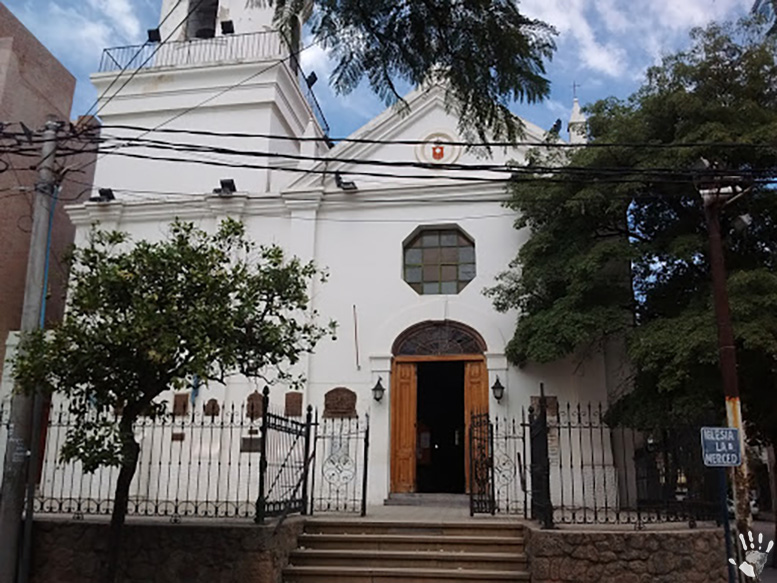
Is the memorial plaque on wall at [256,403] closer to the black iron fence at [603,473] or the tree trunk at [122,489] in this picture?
the black iron fence at [603,473]

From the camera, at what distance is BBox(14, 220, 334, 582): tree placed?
7.62m

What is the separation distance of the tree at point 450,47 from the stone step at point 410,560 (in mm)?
5851

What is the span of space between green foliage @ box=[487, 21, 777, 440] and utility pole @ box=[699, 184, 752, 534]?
952 mm

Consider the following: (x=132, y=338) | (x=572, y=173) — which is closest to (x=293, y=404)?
(x=572, y=173)

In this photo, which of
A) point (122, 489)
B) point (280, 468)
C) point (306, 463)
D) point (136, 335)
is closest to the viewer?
point (136, 335)

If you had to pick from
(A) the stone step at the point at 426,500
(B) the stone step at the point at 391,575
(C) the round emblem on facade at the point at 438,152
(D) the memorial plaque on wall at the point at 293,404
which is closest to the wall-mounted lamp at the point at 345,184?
(C) the round emblem on facade at the point at 438,152

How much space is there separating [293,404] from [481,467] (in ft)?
13.4

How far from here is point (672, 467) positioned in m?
9.48

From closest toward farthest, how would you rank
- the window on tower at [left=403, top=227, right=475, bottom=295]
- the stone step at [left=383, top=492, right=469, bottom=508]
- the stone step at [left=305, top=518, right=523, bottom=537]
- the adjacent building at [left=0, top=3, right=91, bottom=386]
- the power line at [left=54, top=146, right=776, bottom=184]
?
1. the power line at [left=54, top=146, right=776, bottom=184]
2. the stone step at [left=305, top=518, right=523, bottom=537]
3. the stone step at [left=383, top=492, right=469, bottom=508]
4. the window on tower at [left=403, top=227, right=475, bottom=295]
5. the adjacent building at [left=0, top=3, right=91, bottom=386]

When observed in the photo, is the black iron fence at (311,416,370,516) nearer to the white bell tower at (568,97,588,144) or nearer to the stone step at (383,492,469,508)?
the stone step at (383,492,469,508)

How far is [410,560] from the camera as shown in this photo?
910cm

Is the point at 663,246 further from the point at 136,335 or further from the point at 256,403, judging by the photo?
the point at 136,335

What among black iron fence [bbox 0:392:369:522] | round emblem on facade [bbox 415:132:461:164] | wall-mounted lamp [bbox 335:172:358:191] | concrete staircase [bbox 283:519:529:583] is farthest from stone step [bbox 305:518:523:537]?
round emblem on facade [bbox 415:132:461:164]

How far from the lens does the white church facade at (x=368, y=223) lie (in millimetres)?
14359
